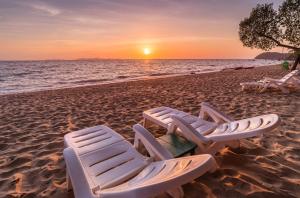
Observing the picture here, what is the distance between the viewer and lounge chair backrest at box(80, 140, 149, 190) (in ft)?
6.28

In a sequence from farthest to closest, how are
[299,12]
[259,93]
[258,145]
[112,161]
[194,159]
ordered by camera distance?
1. [299,12]
2. [259,93]
3. [258,145]
4. [112,161]
5. [194,159]

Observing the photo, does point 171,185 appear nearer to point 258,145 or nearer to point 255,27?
point 258,145

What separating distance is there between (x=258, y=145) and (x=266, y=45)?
1936 cm

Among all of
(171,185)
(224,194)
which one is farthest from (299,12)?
(171,185)

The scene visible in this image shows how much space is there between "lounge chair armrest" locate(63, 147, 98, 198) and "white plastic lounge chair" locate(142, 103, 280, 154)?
4.75 feet

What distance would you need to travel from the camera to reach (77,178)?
1481mm

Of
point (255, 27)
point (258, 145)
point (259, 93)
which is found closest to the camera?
point (258, 145)

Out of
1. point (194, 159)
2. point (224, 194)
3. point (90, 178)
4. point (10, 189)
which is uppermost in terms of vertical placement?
point (194, 159)

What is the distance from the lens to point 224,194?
225 centimetres

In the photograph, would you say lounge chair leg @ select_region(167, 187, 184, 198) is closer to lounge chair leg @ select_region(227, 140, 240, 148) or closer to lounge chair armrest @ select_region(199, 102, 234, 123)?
lounge chair leg @ select_region(227, 140, 240, 148)

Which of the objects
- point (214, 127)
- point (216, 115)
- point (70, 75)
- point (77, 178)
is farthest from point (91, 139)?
point (70, 75)

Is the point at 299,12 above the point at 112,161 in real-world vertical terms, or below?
above

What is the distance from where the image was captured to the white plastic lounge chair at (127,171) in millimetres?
1146

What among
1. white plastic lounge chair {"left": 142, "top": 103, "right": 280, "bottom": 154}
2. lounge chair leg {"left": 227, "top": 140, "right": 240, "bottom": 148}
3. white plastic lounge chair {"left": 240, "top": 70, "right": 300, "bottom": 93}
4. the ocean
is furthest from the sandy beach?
the ocean
